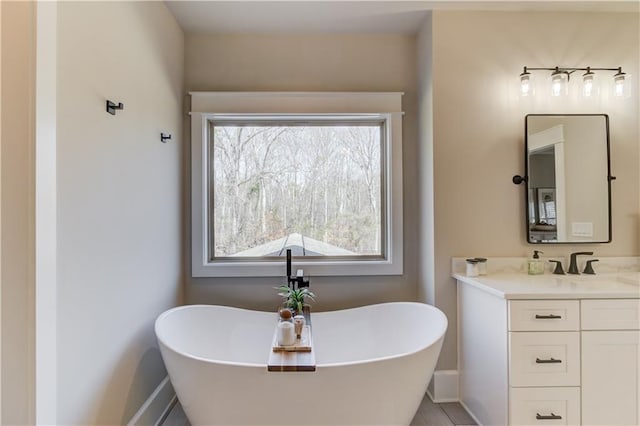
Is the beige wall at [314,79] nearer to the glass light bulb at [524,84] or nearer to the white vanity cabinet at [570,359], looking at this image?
the glass light bulb at [524,84]

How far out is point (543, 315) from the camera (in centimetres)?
165

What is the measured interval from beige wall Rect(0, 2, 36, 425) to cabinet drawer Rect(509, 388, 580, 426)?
6.61ft

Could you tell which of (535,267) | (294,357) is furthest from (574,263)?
(294,357)

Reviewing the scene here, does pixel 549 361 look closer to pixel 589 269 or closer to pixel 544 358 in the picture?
pixel 544 358

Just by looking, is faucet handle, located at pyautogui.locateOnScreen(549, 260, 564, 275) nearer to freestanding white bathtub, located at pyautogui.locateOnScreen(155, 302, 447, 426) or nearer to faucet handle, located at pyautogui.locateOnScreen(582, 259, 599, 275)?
faucet handle, located at pyautogui.locateOnScreen(582, 259, 599, 275)

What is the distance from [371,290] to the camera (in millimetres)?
2492

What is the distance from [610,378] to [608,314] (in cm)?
31

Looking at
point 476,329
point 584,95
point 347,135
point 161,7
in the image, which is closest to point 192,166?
point 161,7

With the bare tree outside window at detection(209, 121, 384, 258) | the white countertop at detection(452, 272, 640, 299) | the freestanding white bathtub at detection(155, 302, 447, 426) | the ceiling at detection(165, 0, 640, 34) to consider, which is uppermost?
the ceiling at detection(165, 0, 640, 34)

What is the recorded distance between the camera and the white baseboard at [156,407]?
5.77ft

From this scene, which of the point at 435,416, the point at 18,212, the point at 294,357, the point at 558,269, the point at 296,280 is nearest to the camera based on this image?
the point at 18,212

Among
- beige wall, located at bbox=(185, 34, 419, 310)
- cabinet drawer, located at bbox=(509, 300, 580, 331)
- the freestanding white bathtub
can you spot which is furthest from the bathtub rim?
cabinet drawer, located at bbox=(509, 300, 580, 331)

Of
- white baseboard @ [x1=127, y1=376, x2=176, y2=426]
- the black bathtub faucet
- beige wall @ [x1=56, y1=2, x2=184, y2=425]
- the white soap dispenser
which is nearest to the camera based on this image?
beige wall @ [x1=56, y1=2, x2=184, y2=425]

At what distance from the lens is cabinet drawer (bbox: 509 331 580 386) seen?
1643 mm
